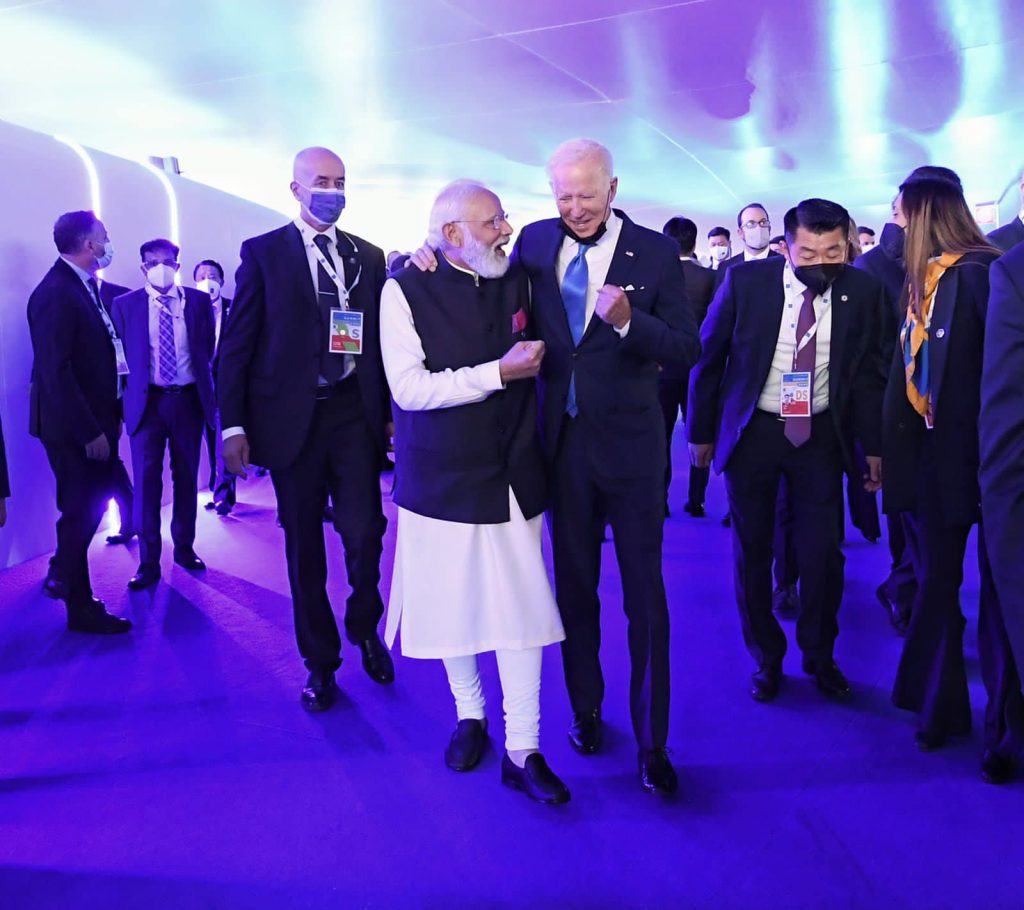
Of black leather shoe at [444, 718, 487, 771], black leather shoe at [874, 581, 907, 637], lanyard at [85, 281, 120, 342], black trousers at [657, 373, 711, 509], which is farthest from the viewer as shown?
black trousers at [657, 373, 711, 509]

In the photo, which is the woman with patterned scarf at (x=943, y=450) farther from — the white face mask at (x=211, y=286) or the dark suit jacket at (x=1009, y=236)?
the white face mask at (x=211, y=286)

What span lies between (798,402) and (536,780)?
4.39 feet

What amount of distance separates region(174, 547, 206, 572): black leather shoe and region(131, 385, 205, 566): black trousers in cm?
3

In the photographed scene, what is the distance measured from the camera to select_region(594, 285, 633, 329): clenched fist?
196 cm

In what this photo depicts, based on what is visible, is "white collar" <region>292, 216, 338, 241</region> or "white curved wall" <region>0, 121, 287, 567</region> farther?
"white curved wall" <region>0, 121, 287, 567</region>

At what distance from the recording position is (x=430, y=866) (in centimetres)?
200

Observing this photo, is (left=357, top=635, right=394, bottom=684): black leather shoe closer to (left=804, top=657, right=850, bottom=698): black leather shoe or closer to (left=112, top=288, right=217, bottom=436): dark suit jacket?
(left=804, top=657, right=850, bottom=698): black leather shoe

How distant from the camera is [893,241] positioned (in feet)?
10.6

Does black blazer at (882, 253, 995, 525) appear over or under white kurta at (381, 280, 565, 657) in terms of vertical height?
over

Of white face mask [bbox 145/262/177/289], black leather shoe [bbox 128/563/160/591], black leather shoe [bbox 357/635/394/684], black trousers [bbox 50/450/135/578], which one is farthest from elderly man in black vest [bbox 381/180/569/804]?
white face mask [bbox 145/262/177/289]

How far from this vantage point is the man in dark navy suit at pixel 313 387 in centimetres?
269

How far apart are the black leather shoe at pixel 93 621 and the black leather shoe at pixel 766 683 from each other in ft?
8.30

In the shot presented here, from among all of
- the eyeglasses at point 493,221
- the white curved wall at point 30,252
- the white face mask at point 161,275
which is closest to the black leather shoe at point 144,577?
the white curved wall at point 30,252

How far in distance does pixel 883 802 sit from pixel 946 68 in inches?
218
